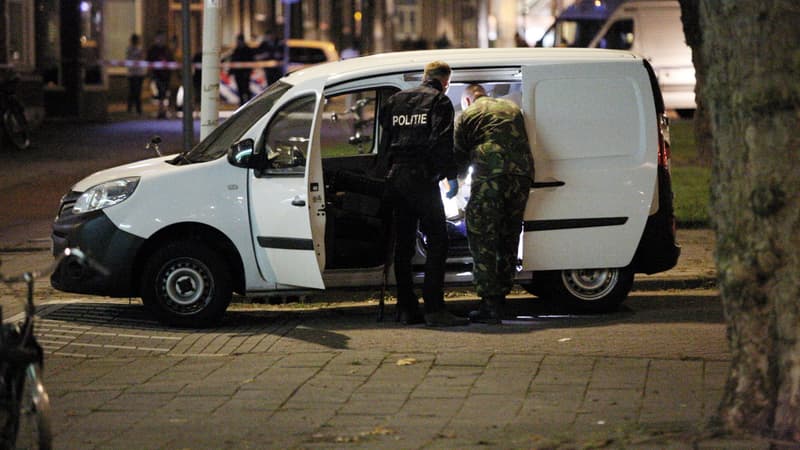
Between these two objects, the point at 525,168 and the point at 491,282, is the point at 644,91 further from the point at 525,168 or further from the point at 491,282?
the point at 491,282

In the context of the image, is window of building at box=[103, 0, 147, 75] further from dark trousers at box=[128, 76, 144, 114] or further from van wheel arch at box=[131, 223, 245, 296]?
van wheel arch at box=[131, 223, 245, 296]

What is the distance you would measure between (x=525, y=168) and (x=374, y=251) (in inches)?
47.7

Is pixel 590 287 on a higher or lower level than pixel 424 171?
lower

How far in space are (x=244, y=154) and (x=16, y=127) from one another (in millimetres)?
13881

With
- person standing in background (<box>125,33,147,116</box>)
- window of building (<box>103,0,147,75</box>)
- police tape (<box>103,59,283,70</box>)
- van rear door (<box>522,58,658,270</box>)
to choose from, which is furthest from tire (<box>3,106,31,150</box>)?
window of building (<box>103,0,147,75</box>)

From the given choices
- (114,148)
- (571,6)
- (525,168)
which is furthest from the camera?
(571,6)

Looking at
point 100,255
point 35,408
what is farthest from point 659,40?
point 35,408

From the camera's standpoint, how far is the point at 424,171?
32.0 ft

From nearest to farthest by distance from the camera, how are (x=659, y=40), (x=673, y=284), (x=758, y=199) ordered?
(x=758, y=199) < (x=673, y=284) < (x=659, y=40)

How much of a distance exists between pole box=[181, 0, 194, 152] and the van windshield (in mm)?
2092

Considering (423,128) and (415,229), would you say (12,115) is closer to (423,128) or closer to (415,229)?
(415,229)

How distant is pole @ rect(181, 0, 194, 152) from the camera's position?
499 inches

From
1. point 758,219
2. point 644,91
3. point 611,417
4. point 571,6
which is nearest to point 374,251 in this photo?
point 644,91

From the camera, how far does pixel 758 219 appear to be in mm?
6293
